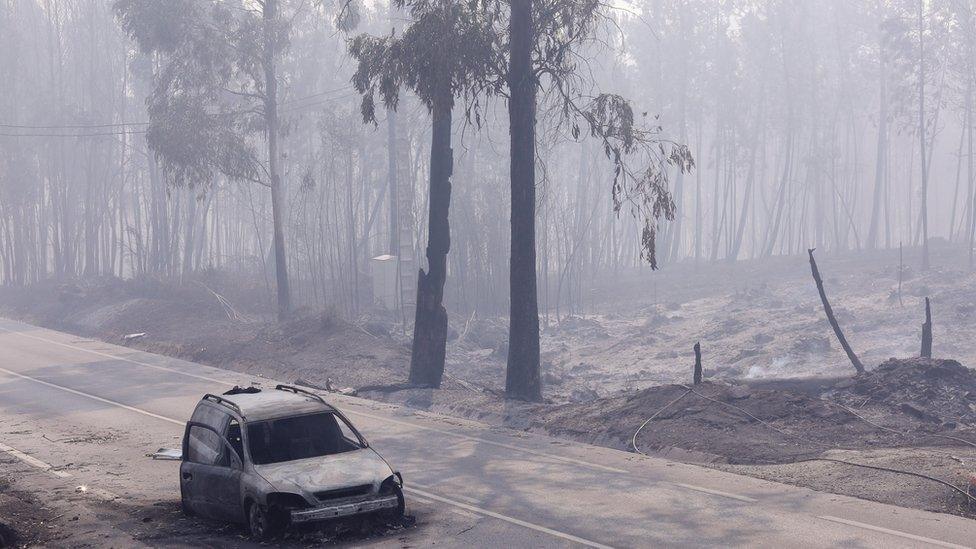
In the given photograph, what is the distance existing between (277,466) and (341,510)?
3.46ft

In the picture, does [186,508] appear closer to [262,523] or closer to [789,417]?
[262,523]

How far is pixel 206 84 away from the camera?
127 ft

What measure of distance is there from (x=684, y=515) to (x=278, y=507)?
4.56 meters

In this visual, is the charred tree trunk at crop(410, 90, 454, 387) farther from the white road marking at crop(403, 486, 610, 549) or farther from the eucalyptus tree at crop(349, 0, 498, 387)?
the white road marking at crop(403, 486, 610, 549)

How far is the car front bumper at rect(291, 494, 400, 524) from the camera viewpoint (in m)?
10.1

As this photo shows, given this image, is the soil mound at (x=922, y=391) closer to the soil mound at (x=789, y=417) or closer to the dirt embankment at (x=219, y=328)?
the soil mound at (x=789, y=417)

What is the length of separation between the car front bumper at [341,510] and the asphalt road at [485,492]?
15.5 inches

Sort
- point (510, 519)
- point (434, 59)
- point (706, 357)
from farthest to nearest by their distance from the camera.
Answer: point (706, 357) → point (434, 59) → point (510, 519)

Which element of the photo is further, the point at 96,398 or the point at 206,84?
the point at 206,84

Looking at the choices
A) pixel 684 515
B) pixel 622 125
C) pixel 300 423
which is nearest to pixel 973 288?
pixel 622 125

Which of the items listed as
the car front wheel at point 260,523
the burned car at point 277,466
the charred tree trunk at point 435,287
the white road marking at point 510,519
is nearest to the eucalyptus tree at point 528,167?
the charred tree trunk at point 435,287

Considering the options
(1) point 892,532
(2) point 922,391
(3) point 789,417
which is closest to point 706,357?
(2) point 922,391

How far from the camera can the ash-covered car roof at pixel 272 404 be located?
11438mm

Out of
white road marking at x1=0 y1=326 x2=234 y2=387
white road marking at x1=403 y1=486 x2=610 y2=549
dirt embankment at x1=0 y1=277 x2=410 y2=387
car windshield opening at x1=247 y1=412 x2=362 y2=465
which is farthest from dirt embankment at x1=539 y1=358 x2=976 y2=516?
white road marking at x1=0 y1=326 x2=234 y2=387
